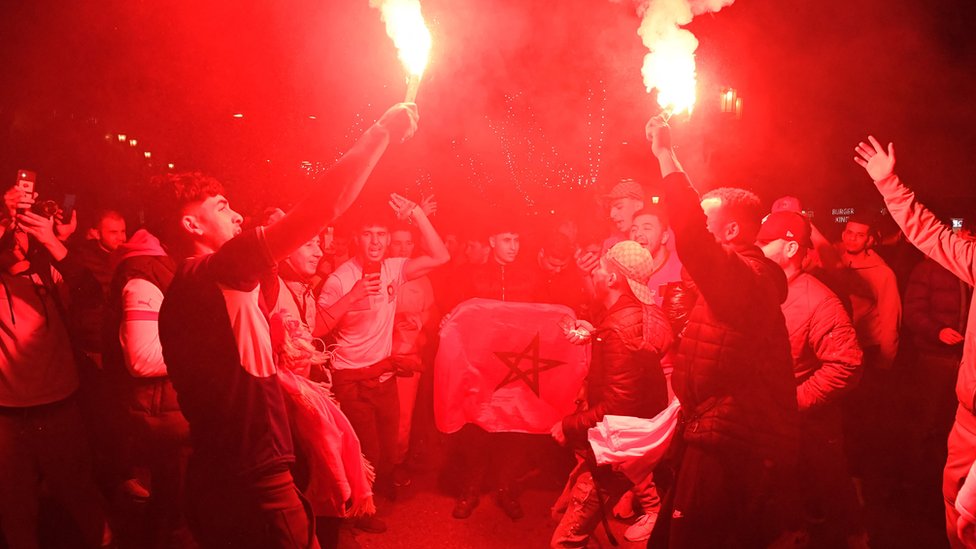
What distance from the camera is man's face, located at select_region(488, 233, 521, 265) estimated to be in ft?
20.8

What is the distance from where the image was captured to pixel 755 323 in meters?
3.08

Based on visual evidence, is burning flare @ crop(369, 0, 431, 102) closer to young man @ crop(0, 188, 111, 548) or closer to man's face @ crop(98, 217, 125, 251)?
young man @ crop(0, 188, 111, 548)

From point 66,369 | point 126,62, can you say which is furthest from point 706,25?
point 126,62

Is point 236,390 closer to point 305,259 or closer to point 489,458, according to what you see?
point 305,259

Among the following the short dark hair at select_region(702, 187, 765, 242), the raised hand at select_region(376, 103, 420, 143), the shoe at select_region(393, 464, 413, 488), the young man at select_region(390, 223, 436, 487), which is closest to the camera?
the raised hand at select_region(376, 103, 420, 143)

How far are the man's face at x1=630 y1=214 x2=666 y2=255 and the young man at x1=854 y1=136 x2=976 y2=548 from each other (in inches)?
80.4

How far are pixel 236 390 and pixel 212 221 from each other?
0.91 meters

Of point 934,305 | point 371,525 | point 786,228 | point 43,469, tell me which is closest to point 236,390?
point 43,469

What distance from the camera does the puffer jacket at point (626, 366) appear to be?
4199 millimetres

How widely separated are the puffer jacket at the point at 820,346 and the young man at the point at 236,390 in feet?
10.1

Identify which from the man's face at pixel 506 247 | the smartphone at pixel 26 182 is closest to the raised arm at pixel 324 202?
the smartphone at pixel 26 182

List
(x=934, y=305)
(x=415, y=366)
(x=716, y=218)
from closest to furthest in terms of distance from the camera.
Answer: (x=716, y=218)
(x=415, y=366)
(x=934, y=305)

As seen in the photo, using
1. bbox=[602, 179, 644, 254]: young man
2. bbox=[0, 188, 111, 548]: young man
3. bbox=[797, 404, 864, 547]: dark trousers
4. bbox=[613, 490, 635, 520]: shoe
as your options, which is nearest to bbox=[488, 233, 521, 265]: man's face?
bbox=[602, 179, 644, 254]: young man

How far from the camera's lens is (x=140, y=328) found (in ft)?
11.1
